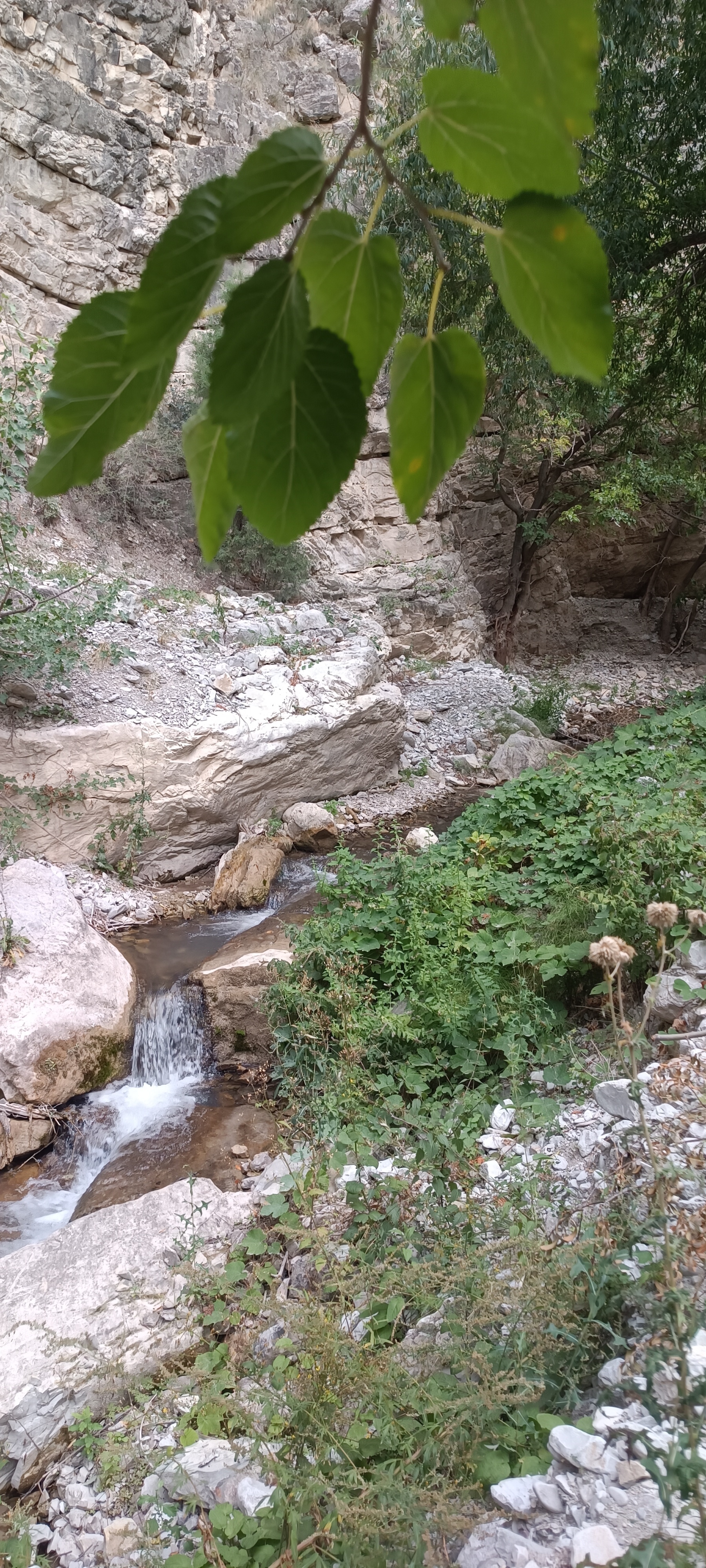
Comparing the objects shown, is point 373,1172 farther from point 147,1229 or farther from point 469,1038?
point 147,1229

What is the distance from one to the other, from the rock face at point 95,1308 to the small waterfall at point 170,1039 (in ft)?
4.52

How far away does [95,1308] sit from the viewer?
256 centimetres

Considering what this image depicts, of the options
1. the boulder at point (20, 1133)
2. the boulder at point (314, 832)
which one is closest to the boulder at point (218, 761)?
the boulder at point (314, 832)

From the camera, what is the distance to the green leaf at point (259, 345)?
0.32 m

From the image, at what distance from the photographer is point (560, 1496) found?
1259 mm

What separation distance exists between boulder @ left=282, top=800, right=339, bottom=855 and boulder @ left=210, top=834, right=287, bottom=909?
380 millimetres

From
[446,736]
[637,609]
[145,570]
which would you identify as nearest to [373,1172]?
[446,736]

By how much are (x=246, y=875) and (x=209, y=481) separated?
18.4ft

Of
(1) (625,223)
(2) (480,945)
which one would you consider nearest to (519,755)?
(1) (625,223)

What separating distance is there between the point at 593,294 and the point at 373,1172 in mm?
2505

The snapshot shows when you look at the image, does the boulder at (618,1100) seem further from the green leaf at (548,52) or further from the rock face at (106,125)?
the rock face at (106,125)

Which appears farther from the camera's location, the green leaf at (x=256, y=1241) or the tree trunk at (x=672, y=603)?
the tree trunk at (x=672, y=603)

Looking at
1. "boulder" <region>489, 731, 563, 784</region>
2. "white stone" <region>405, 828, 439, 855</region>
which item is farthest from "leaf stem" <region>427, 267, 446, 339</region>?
"boulder" <region>489, 731, 563, 784</region>

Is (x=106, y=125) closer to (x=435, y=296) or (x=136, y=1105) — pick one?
(x=136, y=1105)
